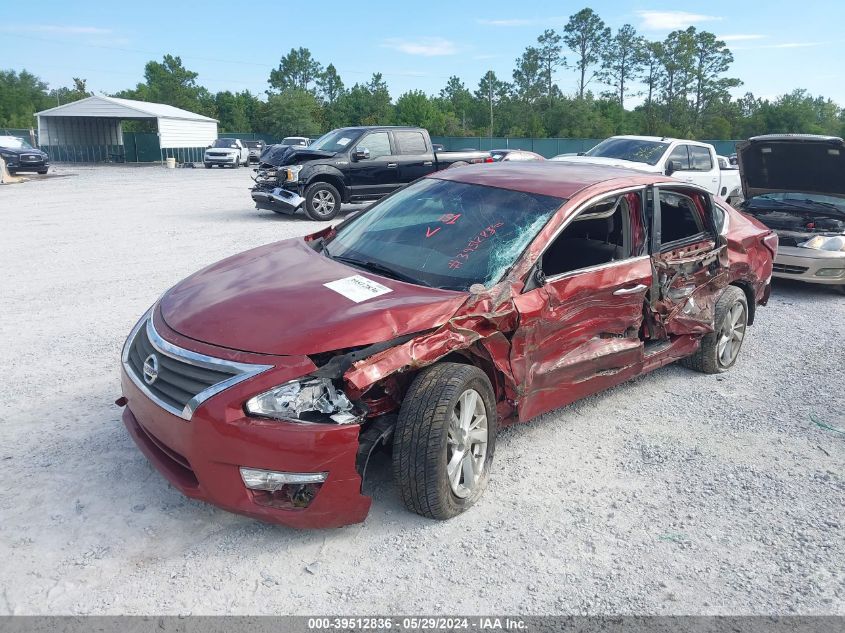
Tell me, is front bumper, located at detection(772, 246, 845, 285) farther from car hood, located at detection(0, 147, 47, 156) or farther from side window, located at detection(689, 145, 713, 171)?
car hood, located at detection(0, 147, 47, 156)

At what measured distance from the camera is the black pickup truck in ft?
44.9

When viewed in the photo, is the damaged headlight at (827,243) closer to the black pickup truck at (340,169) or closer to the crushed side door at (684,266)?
the crushed side door at (684,266)

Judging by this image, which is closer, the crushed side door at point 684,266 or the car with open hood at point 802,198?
the crushed side door at point 684,266

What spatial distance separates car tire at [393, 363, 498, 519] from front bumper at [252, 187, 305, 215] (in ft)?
34.9

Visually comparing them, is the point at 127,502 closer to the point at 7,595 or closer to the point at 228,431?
the point at 7,595

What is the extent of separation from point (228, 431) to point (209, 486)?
0.30 meters

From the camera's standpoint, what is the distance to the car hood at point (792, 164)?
8.11m

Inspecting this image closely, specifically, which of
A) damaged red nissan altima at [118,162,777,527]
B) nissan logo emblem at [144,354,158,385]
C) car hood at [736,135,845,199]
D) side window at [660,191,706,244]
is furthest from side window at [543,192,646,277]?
car hood at [736,135,845,199]

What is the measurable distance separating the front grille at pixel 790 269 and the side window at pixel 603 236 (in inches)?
191

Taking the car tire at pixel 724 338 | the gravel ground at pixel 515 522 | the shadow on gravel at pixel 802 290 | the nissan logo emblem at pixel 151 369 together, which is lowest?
the gravel ground at pixel 515 522

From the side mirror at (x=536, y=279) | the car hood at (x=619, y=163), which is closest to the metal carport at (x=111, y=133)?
the car hood at (x=619, y=163)

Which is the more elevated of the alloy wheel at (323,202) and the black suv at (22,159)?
the black suv at (22,159)

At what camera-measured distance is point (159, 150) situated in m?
42.7

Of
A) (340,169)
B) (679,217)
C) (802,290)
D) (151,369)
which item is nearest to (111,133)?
(340,169)
